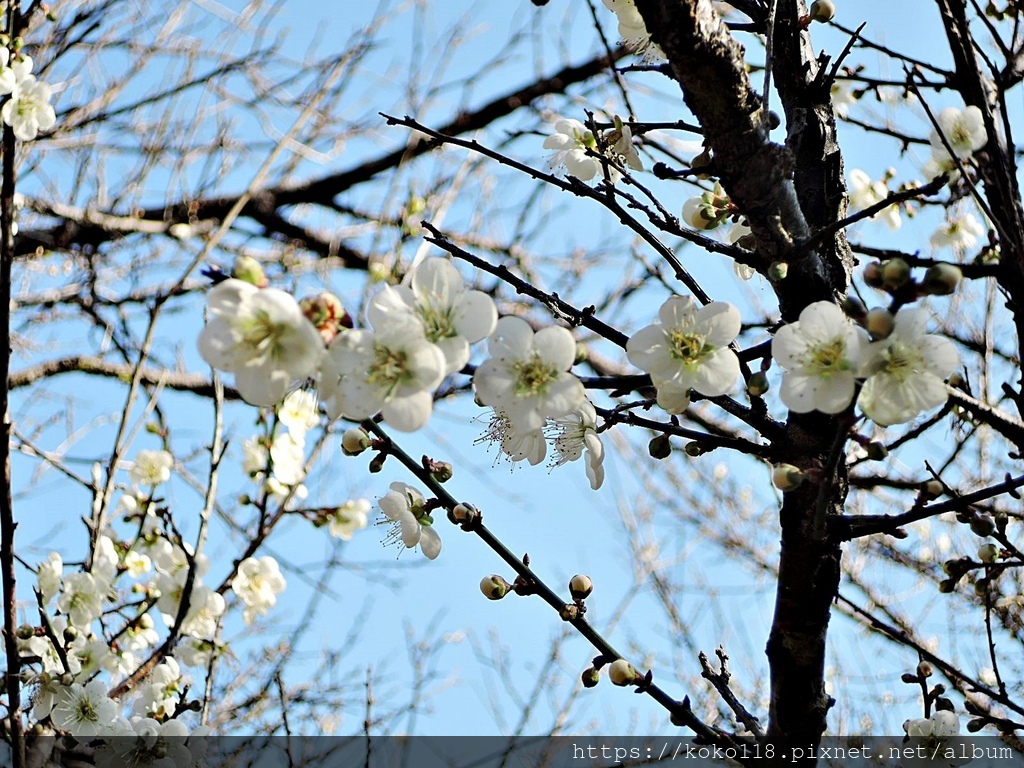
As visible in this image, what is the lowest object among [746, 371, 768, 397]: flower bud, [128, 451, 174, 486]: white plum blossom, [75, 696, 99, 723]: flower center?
[75, 696, 99, 723]: flower center

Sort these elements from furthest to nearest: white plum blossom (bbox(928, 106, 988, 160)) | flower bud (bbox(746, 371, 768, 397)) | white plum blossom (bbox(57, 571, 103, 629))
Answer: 1. white plum blossom (bbox(57, 571, 103, 629))
2. white plum blossom (bbox(928, 106, 988, 160))
3. flower bud (bbox(746, 371, 768, 397))

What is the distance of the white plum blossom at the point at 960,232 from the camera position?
315 cm

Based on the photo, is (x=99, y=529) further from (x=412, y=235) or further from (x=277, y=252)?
(x=277, y=252)

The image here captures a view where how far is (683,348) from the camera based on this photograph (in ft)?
4.41

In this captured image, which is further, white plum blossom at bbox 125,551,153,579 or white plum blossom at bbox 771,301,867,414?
white plum blossom at bbox 125,551,153,579

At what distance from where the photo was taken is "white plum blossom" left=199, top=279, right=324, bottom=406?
106cm

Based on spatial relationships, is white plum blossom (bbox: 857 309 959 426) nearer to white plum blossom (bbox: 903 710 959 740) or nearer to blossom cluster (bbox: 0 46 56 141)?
white plum blossom (bbox: 903 710 959 740)

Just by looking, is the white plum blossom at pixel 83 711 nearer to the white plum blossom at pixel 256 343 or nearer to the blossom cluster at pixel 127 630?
the blossom cluster at pixel 127 630

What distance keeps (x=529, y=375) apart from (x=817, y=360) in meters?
0.39

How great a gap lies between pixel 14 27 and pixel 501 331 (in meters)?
2.10

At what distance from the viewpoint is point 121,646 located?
272 centimetres

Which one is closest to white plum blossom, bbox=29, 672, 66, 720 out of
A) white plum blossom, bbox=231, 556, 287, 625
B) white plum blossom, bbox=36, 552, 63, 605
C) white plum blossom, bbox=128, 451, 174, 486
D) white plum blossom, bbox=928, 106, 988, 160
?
white plum blossom, bbox=36, 552, 63, 605

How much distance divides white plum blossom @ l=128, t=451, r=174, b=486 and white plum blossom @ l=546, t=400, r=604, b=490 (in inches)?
88.9

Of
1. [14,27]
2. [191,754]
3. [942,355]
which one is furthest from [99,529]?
[942,355]
